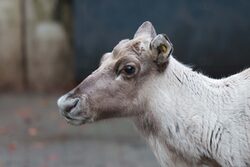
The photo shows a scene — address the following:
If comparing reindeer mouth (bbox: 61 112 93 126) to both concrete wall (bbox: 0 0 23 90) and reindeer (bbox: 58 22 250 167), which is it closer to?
reindeer (bbox: 58 22 250 167)

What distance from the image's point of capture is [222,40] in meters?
13.4

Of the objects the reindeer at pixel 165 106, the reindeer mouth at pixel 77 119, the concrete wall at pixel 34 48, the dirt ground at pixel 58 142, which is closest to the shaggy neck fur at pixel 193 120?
the reindeer at pixel 165 106

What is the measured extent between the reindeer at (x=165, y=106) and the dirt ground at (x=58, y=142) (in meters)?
4.55

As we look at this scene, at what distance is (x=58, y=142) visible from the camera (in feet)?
38.2

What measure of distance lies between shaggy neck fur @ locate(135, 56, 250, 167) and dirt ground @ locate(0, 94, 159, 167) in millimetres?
4527

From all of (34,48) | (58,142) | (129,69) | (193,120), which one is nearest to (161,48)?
(129,69)

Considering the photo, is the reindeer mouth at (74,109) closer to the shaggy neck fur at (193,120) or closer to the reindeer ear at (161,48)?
the shaggy neck fur at (193,120)

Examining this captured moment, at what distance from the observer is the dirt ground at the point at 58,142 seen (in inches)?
420

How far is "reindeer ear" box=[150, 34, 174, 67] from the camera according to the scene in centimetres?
577

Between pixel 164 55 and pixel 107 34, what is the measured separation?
774 centimetres

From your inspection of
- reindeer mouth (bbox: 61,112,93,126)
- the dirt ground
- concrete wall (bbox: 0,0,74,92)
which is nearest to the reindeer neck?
reindeer mouth (bbox: 61,112,93,126)

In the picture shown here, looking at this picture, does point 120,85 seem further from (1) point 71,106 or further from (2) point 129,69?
(1) point 71,106

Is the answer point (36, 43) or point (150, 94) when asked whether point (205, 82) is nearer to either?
point (150, 94)

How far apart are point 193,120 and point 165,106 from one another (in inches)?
8.9
